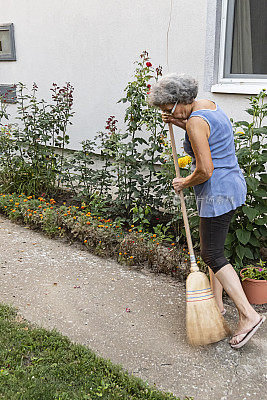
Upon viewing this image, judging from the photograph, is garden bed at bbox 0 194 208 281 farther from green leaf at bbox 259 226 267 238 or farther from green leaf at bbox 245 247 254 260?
green leaf at bbox 259 226 267 238

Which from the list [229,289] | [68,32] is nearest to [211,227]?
[229,289]

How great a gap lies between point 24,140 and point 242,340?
13.5ft

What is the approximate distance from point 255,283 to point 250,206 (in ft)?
2.27

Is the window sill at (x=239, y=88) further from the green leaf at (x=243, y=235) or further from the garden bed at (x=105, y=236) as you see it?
the garden bed at (x=105, y=236)

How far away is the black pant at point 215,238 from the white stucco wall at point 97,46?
7.40ft

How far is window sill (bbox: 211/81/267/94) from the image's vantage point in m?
4.47

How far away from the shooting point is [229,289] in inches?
110

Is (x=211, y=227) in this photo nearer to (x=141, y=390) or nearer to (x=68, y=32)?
(x=141, y=390)

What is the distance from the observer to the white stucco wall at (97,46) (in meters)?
5.09

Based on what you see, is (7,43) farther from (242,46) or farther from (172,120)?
(172,120)

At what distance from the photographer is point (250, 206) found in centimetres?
363

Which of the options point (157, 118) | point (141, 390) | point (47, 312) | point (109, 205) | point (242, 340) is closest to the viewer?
point (141, 390)

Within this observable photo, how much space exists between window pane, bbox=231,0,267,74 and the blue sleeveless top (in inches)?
93.2

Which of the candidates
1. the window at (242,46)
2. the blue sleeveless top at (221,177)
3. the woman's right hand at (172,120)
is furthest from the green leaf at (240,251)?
the window at (242,46)
